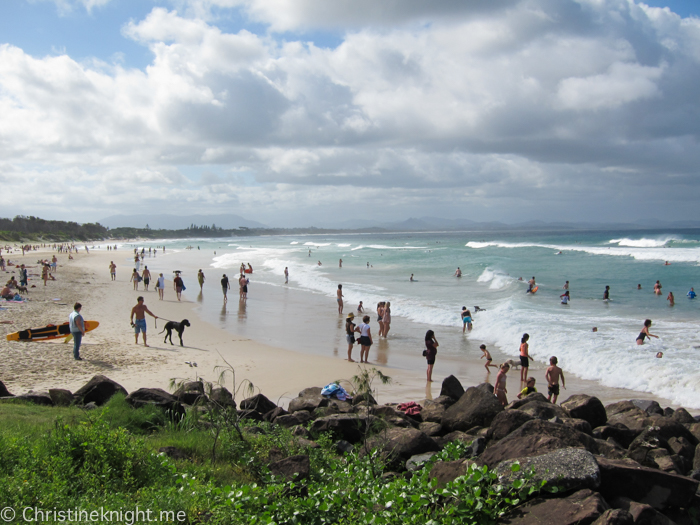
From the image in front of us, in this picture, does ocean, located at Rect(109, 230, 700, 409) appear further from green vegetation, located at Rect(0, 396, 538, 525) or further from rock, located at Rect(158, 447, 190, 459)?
rock, located at Rect(158, 447, 190, 459)

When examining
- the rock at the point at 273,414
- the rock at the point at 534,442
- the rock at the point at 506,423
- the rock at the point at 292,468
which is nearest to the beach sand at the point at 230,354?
the rock at the point at 273,414

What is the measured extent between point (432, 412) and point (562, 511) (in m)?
4.26

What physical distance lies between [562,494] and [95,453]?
4331 millimetres

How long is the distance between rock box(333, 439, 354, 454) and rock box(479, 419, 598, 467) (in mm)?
1799

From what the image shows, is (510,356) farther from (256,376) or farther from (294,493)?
(294,493)

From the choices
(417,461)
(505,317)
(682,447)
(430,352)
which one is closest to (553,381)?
(430,352)

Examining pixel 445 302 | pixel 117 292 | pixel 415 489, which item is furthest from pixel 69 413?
pixel 117 292

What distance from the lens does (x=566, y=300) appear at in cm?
2347

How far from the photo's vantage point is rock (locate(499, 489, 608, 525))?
3.51 meters

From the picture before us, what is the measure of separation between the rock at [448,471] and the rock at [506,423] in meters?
1.44

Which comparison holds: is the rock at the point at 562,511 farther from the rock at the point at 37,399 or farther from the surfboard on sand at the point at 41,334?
the surfboard on sand at the point at 41,334

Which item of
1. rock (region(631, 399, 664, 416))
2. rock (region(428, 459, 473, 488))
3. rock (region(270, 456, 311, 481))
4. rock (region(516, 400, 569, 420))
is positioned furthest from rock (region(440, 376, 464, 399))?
rock (region(270, 456, 311, 481))

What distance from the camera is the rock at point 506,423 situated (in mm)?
5719

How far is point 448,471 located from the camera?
4.46 m
